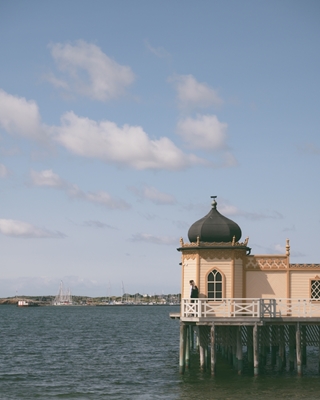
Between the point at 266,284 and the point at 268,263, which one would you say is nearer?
the point at 266,284

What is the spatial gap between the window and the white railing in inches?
11.7

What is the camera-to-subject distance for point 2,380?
42.1m

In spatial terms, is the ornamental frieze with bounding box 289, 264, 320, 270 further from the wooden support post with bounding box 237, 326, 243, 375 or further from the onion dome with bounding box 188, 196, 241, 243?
the wooden support post with bounding box 237, 326, 243, 375

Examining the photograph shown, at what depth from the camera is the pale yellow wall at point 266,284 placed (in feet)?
132

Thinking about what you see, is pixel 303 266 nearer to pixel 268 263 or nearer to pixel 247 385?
pixel 268 263

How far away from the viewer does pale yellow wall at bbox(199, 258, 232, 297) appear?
39.9 meters

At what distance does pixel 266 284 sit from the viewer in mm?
40500

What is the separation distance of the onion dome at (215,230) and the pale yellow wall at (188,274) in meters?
1.34

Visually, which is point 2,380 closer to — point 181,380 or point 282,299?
point 181,380

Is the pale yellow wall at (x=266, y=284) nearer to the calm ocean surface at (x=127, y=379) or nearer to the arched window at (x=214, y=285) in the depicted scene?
the arched window at (x=214, y=285)

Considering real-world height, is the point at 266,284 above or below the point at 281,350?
above

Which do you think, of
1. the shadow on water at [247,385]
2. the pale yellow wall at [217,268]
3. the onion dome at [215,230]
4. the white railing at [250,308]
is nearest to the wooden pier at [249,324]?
the white railing at [250,308]

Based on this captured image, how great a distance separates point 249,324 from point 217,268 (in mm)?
4212

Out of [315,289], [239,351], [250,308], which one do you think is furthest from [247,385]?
[315,289]
